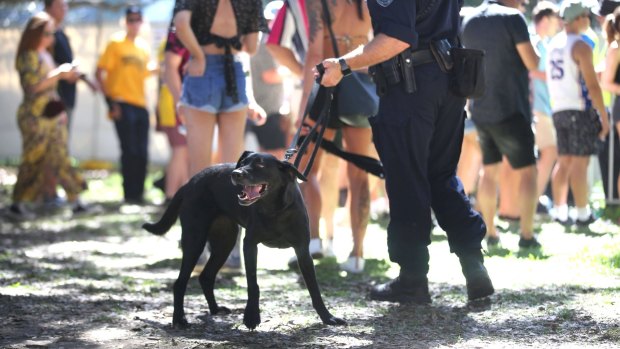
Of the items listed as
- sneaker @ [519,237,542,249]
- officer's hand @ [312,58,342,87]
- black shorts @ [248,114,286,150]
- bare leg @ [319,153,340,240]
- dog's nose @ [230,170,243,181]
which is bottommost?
sneaker @ [519,237,542,249]

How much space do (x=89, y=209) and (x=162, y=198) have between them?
1930 mm

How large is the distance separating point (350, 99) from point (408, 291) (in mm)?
1751

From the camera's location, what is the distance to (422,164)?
6.01m

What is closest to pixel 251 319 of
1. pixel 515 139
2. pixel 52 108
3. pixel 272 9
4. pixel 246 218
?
pixel 246 218

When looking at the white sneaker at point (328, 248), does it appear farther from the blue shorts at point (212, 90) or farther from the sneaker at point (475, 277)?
the sneaker at point (475, 277)

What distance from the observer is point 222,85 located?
7.61m

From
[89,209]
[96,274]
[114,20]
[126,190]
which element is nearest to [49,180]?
[89,209]

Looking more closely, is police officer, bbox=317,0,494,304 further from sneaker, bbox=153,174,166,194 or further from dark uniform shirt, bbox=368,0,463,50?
sneaker, bbox=153,174,166,194

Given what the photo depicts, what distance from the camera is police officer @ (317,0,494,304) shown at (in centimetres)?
569

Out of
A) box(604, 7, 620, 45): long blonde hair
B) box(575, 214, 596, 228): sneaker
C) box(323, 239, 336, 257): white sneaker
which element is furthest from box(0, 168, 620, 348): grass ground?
box(604, 7, 620, 45): long blonde hair

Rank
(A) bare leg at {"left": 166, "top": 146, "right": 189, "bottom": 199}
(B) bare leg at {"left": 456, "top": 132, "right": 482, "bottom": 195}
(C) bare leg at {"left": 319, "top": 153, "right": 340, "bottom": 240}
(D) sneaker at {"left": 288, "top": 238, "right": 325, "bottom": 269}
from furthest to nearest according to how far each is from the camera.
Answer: (A) bare leg at {"left": 166, "top": 146, "right": 189, "bottom": 199} < (B) bare leg at {"left": 456, "top": 132, "right": 482, "bottom": 195} < (C) bare leg at {"left": 319, "top": 153, "right": 340, "bottom": 240} < (D) sneaker at {"left": 288, "top": 238, "right": 325, "bottom": 269}

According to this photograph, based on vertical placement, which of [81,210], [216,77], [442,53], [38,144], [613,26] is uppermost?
[613,26]

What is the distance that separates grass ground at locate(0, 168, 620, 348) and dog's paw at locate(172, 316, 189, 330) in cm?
6

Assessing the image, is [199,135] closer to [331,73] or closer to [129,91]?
[331,73]
